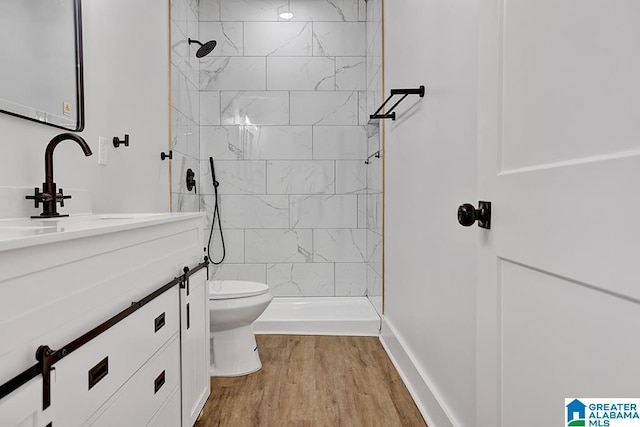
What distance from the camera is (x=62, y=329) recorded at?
754 mm

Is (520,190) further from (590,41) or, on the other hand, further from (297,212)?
(297,212)

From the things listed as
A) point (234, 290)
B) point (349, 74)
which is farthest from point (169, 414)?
point (349, 74)

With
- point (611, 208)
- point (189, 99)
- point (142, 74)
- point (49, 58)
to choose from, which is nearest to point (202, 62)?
point (189, 99)

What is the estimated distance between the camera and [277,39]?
348cm

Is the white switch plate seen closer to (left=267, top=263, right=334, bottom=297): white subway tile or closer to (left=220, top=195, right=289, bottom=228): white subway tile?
(left=220, top=195, right=289, bottom=228): white subway tile

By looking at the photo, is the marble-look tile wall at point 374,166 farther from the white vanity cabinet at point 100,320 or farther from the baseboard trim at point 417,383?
the white vanity cabinet at point 100,320

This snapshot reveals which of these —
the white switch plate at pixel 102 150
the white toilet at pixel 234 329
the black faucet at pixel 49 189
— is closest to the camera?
the black faucet at pixel 49 189

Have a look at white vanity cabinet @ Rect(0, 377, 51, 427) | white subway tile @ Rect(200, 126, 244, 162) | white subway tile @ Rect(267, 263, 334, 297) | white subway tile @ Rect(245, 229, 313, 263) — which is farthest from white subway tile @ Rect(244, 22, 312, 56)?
white vanity cabinet @ Rect(0, 377, 51, 427)

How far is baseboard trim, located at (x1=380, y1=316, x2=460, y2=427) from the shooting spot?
1.59m

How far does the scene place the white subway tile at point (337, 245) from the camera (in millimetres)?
3529

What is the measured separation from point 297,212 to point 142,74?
1655 millimetres

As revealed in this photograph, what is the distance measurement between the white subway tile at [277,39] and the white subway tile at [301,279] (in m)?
1.76

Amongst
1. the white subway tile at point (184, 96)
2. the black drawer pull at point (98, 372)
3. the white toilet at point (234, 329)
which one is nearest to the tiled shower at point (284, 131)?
the white subway tile at point (184, 96)

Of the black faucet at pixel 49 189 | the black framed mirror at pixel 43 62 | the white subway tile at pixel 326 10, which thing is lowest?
the black faucet at pixel 49 189
